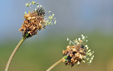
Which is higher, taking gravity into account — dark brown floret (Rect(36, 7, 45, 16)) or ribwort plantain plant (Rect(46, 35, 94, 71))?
dark brown floret (Rect(36, 7, 45, 16))

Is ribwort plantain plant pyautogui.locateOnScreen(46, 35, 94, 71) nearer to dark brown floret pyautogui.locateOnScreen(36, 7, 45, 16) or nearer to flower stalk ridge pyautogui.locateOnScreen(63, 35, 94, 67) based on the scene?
flower stalk ridge pyautogui.locateOnScreen(63, 35, 94, 67)

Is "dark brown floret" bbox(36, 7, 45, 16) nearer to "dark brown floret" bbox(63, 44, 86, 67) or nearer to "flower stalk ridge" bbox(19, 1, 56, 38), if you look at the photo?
"flower stalk ridge" bbox(19, 1, 56, 38)

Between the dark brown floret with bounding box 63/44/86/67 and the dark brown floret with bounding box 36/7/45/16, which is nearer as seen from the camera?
the dark brown floret with bounding box 63/44/86/67

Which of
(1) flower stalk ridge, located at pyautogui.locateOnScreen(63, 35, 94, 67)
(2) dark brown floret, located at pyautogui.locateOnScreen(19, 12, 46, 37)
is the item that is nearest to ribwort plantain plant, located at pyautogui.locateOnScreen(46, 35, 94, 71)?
(1) flower stalk ridge, located at pyautogui.locateOnScreen(63, 35, 94, 67)

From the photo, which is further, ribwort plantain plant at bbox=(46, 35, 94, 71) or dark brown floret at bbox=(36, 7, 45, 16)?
dark brown floret at bbox=(36, 7, 45, 16)

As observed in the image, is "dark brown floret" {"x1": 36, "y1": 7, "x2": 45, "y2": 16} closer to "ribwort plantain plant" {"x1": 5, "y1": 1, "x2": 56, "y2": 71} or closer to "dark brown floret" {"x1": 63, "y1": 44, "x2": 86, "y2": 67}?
"ribwort plantain plant" {"x1": 5, "y1": 1, "x2": 56, "y2": 71}

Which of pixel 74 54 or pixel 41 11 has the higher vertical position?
pixel 41 11

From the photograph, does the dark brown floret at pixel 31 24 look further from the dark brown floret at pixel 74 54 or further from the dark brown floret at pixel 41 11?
the dark brown floret at pixel 74 54

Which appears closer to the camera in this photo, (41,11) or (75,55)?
(75,55)

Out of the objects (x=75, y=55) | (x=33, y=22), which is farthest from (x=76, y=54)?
(x=33, y=22)

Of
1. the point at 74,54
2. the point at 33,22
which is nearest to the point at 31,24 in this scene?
the point at 33,22

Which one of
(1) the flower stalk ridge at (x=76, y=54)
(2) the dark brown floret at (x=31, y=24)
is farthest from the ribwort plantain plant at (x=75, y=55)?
(2) the dark brown floret at (x=31, y=24)

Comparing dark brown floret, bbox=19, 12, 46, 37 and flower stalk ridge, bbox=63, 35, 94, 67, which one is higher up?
dark brown floret, bbox=19, 12, 46, 37

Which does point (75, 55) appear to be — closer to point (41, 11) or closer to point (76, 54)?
point (76, 54)
